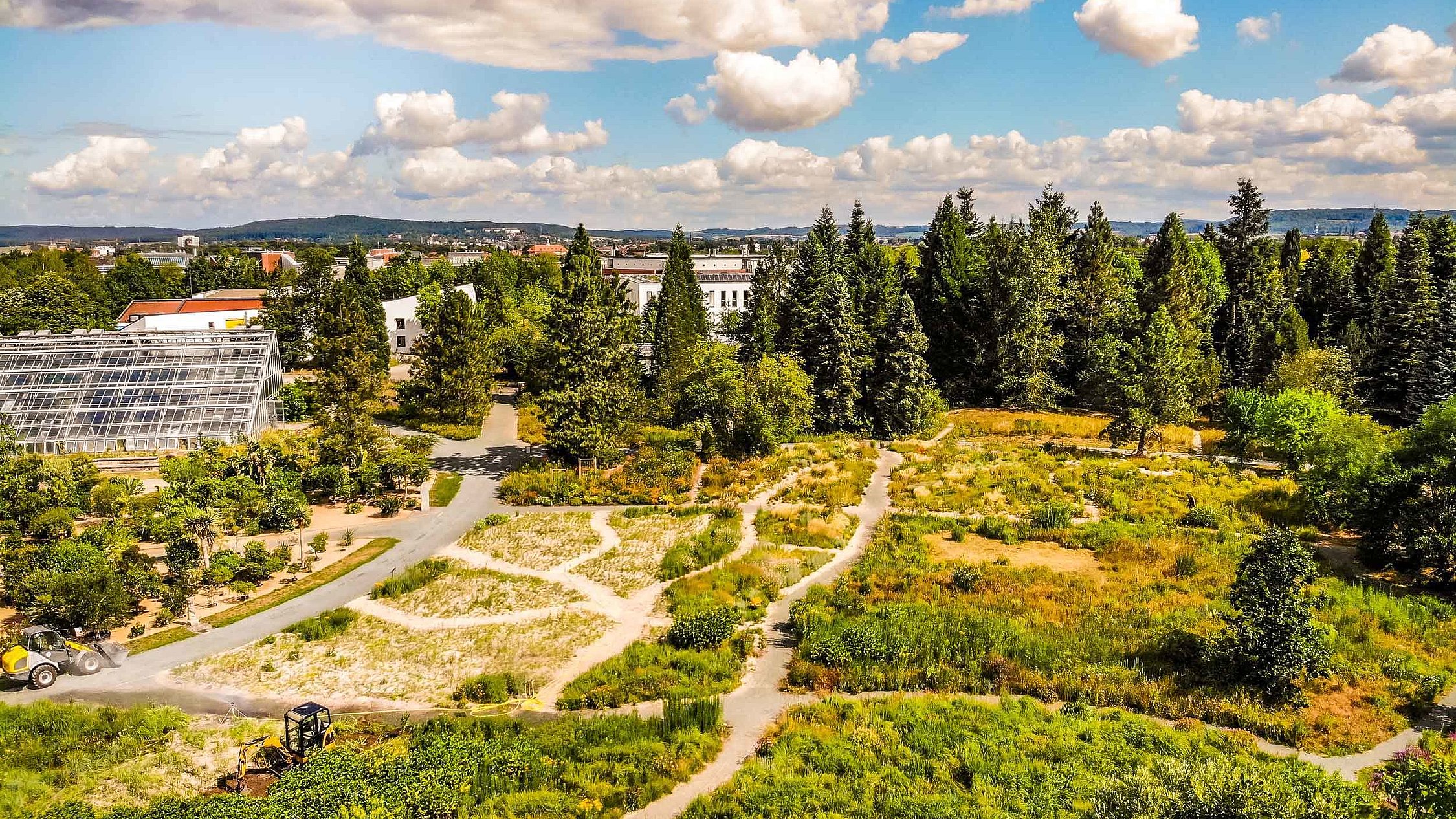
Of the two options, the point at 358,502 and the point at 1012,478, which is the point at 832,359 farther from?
A: the point at 358,502

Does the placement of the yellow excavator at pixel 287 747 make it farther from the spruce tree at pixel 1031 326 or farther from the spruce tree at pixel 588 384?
the spruce tree at pixel 1031 326

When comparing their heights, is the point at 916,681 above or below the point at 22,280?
below

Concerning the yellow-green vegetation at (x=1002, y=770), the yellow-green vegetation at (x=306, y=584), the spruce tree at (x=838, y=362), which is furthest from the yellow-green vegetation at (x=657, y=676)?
the spruce tree at (x=838, y=362)

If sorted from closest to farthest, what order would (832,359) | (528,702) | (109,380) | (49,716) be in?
(49,716)
(528,702)
(109,380)
(832,359)

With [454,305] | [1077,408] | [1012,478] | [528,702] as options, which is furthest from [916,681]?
[1077,408]

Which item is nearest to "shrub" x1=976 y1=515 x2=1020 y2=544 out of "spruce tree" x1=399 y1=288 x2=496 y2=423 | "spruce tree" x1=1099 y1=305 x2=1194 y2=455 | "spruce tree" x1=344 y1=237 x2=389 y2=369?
"spruce tree" x1=1099 y1=305 x2=1194 y2=455

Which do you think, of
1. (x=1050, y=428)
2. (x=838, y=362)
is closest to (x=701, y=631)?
(x=838, y=362)

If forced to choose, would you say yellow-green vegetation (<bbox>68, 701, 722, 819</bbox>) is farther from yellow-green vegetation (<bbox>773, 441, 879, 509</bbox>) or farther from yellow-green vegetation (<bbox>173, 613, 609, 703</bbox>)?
yellow-green vegetation (<bbox>773, 441, 879, 509</bbox>)

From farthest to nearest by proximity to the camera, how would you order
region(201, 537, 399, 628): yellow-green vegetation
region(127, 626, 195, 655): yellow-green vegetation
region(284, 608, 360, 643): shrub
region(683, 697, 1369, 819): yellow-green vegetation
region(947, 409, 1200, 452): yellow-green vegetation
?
region(947, 409, 1200, 452): yellow-green vegetation, region(201, 537, 399, 628): yellow-green vegetation, region(284, 608, 360, 643): shrub, region(127, 626, 195, 655): yellow-green vegetation, region(683, 697, 1369, 819): yellow-green vegetation
